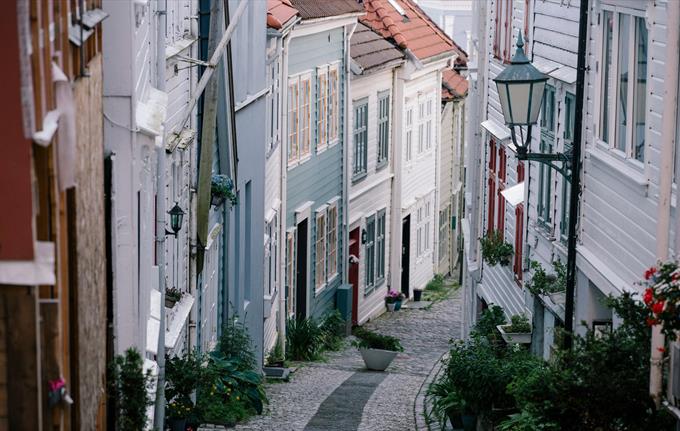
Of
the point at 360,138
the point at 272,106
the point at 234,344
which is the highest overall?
the point at 272,106

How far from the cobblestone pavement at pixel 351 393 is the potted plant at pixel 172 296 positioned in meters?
3.26

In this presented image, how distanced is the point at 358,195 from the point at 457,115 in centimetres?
1236

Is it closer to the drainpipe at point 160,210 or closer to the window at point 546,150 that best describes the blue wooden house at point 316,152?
the window at point 546,150

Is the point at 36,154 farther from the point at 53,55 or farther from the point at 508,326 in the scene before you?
the point at 508,326

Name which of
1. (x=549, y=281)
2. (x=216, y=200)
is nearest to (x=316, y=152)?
(x=216, y=200)

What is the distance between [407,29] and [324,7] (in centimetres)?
783

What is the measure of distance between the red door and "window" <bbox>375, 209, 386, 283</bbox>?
5.21ft

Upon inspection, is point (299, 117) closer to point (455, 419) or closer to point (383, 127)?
point (383, 127)

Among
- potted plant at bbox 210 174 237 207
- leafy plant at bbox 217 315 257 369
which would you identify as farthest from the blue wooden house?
potted plant at bbox 210 174 237 207

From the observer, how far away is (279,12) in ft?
68.1

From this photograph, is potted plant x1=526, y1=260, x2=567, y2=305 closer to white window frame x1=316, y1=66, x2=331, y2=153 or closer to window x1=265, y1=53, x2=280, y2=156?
window x1=265, y1=53, x2=280, y2=156

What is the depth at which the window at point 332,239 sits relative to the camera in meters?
26.4

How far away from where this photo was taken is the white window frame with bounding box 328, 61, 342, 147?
25.5 metres

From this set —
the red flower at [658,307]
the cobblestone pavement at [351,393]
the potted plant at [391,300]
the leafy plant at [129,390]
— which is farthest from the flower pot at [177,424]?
the potted plant at [391,300]
